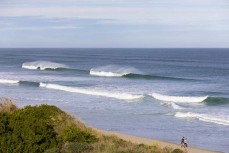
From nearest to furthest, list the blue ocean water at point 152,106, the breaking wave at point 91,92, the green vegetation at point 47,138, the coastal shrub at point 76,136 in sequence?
the green vegetation at point 47,138, the coastal shrub at point 76,136, the blue ocean water at point 152,106, the breaking wave at point 91,92

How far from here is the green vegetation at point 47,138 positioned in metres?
13.7

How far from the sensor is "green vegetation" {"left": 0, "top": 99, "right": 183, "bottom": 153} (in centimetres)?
1371

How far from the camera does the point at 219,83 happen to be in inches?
2377

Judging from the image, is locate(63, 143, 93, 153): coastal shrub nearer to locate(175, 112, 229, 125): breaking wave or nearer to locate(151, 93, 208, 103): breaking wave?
locate(175, 112, 229, 125): breaking wave

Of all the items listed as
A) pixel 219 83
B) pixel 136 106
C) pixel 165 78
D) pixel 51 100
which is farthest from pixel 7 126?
pixel 165 78

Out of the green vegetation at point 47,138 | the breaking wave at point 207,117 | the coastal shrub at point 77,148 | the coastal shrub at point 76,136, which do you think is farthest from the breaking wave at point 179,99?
the coastal shrub at point 77,148

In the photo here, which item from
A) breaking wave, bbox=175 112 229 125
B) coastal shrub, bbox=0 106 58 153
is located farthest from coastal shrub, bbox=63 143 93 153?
breaking wave, bbox=175 112 229 125

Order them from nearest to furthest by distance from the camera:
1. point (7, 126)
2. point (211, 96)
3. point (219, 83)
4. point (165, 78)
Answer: point (7, 126) < point (211, 96) < point (219, 83) < point (165, 78)

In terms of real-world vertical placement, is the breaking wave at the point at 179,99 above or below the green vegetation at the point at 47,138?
below

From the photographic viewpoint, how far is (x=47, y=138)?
14.4m

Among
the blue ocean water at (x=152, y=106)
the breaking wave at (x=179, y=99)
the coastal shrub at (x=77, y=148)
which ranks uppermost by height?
the coastal shrub at (x=77, y=148)

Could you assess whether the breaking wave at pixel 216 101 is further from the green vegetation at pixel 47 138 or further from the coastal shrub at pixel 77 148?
the coastal shrub at pixel 77 148

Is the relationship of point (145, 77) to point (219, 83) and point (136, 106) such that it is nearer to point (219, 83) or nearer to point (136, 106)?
point (219, 83)

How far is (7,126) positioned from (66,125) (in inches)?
90.6
